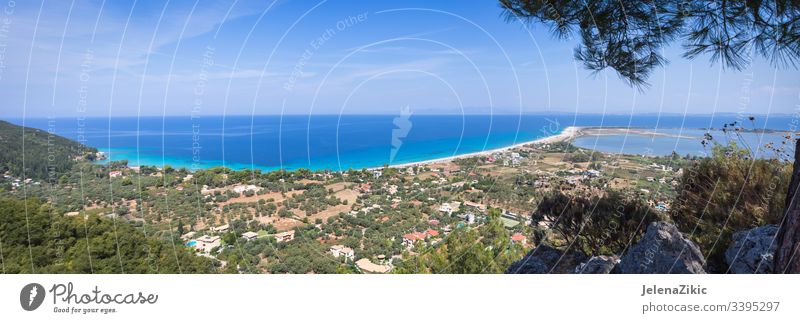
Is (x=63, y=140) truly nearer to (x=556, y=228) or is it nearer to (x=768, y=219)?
(x=556, y=228)

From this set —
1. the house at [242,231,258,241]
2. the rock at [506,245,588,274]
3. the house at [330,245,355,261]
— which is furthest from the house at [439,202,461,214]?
the house at [242,231,258,241]

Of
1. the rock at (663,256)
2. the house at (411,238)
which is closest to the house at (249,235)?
the house at (411,238)

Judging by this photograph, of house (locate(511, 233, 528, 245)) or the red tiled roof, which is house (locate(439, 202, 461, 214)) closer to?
the red tiled roof

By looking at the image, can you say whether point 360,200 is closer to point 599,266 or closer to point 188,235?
point 188,235

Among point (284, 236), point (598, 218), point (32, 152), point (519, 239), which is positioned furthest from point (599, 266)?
point (32, 152)

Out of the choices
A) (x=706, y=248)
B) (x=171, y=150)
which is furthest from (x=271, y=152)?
(x=706, y=248)
